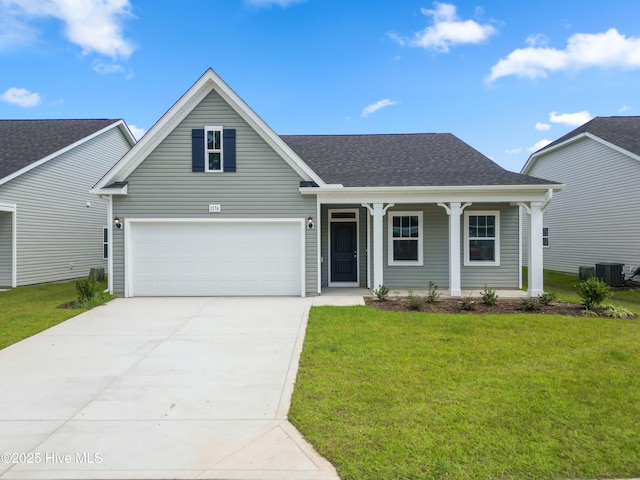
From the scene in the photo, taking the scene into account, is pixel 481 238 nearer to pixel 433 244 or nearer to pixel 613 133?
pixel 433 244

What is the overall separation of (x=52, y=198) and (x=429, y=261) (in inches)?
564

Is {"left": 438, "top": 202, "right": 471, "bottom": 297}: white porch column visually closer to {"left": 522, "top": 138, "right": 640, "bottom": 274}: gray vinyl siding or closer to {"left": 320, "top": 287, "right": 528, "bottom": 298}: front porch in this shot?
{"left": 320, "top": 287, "right": 528, "bottom": 298}: front porch

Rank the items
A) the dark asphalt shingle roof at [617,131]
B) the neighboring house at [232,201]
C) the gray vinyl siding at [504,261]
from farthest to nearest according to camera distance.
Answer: the dark asphalt shingle roof at [617,131] < the gray vinyl siding at [504,261] < the neighboring house at [232,201]

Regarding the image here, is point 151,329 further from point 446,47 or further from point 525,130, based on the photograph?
point 525,130

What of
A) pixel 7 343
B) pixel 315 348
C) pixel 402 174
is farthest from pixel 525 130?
pixel 7 343

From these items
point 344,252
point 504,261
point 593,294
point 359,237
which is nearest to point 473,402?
point 593,294

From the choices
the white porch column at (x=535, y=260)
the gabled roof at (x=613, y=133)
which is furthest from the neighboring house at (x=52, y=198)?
the gabled roof at (x=613, y=133)

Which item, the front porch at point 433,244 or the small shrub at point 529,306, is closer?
the small shrub at point 529,306

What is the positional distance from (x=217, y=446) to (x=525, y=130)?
22.7 m

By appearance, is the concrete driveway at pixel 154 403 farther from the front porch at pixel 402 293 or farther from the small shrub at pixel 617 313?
the small shrub at pixel 617 313

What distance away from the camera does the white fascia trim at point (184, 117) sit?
34.5 feet

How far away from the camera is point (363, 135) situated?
15.8 meters

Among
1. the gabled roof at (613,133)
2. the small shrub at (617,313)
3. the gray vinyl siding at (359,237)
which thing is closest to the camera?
the small shrub at (617,313)

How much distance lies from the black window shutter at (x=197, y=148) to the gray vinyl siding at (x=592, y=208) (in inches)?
586
